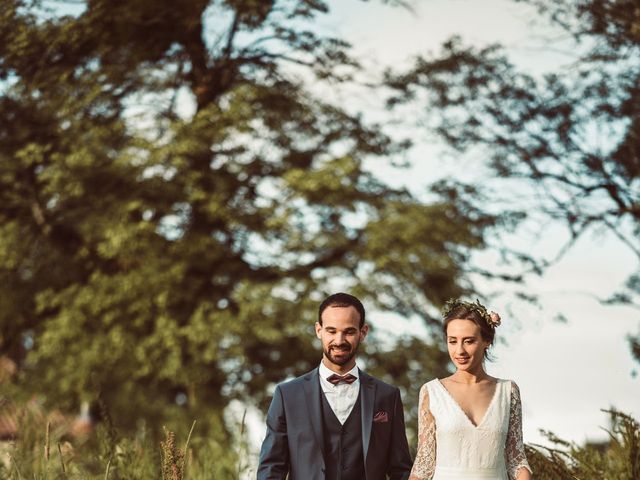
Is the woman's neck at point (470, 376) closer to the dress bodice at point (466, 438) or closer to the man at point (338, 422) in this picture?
the dress bodice at point (466, 438)

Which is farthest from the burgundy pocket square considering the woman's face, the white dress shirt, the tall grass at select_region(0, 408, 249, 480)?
the tall grass at select_region(0, 408, 249, 480)

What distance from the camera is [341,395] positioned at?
4.34 meters

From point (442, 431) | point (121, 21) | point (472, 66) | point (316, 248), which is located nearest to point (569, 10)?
point (472, 66)

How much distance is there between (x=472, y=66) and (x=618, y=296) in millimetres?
5241

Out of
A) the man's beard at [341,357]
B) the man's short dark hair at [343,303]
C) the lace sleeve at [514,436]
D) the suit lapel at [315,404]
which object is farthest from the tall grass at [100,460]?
the lace sleeve at [514,436]

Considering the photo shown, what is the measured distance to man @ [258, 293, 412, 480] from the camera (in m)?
4.24

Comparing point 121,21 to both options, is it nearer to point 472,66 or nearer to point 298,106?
point 298,106

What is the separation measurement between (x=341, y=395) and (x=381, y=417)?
210 mm

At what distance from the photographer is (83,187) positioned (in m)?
16.9

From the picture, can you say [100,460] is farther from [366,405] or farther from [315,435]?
[366,405]

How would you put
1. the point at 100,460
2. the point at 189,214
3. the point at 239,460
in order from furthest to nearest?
the point at 189,214 < the point at 100,460 < the point at 239,460

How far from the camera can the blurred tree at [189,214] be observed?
53.3ft

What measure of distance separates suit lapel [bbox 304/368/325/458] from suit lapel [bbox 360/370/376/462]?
0.20 metres

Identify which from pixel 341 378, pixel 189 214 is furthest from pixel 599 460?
pixel 189 214
